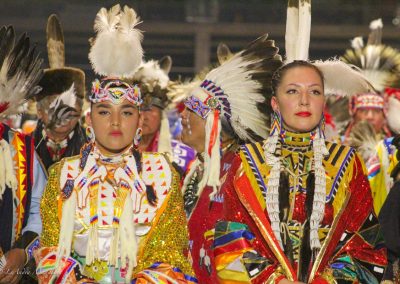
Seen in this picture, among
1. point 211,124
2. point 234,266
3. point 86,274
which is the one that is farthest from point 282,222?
point 211,124

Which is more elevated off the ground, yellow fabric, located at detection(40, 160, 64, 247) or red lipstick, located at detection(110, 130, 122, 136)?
red lipstick, located at detection(110, 130, 122, 136)

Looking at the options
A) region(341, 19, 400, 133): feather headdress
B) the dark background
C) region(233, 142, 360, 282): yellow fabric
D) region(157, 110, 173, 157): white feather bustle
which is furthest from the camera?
the dark background

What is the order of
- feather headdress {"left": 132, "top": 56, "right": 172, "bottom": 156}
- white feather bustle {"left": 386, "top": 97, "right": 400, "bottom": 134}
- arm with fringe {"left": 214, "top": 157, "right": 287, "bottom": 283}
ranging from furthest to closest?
feather headdress {"left": 132, "top": 56, "right": 172, "bottom": 156}
white feather bustle {"left": 386, "top": 97, "right": 400, "bottom": 134}
arm with fringe {"left": 214, "top": 157, "right": 287, "bottom": 283}

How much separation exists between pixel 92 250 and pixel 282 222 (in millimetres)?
699

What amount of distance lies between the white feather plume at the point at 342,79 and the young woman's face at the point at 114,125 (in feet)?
2.50

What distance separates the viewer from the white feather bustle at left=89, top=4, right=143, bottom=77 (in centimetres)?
386

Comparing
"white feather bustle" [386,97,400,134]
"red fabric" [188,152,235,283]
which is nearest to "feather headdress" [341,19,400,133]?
"white feather bustle" [386,97,400,134]

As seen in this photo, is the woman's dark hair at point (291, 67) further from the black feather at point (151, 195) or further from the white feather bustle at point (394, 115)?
the white feather bustle at point (394, 115)

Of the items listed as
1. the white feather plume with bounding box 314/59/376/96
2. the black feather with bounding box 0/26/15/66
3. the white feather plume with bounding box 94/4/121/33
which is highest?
the white feather plume with bounding box 94/4/121/33

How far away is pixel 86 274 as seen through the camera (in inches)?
139

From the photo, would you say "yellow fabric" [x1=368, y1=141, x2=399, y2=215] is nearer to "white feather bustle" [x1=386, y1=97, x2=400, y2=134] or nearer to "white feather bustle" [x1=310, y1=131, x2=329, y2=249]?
"white feather bustle" [x1=386, y1=97, x2=400, y2=134]

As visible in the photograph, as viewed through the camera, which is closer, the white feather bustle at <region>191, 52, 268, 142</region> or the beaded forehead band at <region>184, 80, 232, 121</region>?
the white feather bustle at <region>191, 52, 268, 142</region>

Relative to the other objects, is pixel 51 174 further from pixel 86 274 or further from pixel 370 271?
pixel 370 271

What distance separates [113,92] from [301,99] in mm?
725
